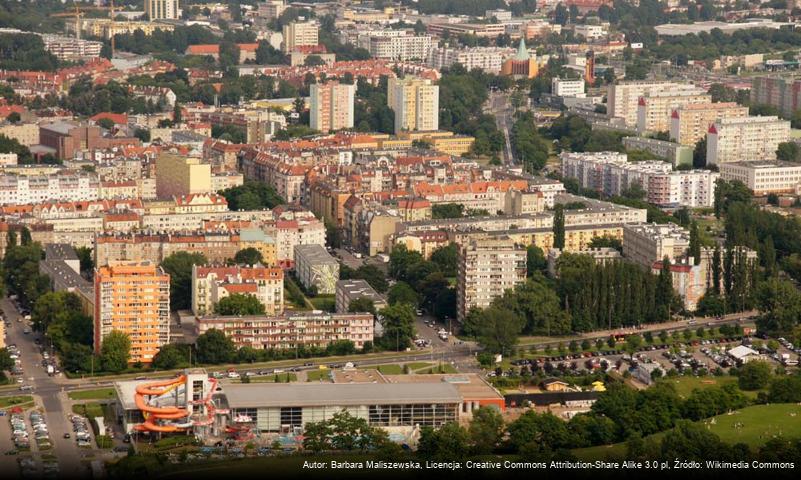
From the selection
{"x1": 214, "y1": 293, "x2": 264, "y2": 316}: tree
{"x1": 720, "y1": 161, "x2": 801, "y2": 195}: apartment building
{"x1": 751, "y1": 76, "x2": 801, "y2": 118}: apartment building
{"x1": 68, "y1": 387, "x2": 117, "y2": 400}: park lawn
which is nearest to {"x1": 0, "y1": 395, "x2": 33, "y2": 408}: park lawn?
{"x1": 68, "y1": 387, "x2": 117, "y2": 400}: park lawn

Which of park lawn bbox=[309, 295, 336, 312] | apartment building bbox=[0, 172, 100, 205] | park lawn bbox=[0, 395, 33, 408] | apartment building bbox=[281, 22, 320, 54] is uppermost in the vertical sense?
apartment building bbox=[281, 22, 320, 54]

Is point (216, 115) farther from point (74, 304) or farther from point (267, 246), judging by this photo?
point (74, 304)

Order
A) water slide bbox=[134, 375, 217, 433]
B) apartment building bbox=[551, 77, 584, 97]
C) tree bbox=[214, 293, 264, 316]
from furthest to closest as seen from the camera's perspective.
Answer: apartment building bbox=[551, 77, 584, 97]
tree bbox=[214, 293, 264, 316]
water slide bbox=[134, 375, 217, 433]

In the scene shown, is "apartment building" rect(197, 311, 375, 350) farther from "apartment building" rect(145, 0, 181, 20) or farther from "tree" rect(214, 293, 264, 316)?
"apartment building" rect(145, 0, 181, 20)

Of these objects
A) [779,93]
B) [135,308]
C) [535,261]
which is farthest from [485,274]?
[779,93]

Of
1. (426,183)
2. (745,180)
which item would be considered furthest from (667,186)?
(426,183)

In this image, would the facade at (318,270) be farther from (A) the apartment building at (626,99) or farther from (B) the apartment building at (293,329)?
(A) the apartment building at (626,99)

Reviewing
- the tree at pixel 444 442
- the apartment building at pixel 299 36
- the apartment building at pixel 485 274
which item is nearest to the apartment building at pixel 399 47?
the apartment building at pixel 299 36
